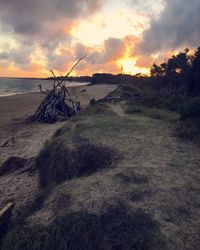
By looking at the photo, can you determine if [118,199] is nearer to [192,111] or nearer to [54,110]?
[192,111]

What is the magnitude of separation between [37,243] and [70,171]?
4.05 meters

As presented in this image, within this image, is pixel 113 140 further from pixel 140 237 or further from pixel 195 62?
pixel 195 62

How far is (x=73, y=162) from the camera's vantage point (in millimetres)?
10023

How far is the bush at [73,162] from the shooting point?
9.64 metres

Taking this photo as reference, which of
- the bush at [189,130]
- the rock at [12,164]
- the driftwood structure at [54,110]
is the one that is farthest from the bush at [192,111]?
the driftwood structure at [54,110]

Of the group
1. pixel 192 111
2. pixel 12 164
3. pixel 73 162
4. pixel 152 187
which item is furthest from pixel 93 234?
pixel 192 111

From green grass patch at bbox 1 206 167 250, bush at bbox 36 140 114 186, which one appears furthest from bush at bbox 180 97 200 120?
green grass patch at bbox 1 206 167 250

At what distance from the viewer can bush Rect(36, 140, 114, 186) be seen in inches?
379

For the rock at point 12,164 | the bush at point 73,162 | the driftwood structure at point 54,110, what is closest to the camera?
the bush at point 73,162

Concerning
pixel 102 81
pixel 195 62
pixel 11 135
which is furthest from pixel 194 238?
pixel 102 81

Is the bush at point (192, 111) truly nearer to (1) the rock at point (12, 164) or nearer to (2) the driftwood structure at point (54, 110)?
(1) the rock at point (12, 164)

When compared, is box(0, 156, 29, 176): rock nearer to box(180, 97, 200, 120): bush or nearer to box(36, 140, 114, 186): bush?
box(36, 140, 114, 186): bush

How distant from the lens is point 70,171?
9.73 meters

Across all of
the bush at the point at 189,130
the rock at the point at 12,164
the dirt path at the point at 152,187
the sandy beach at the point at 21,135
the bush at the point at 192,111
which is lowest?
the sandy beach at the point at 21,135
